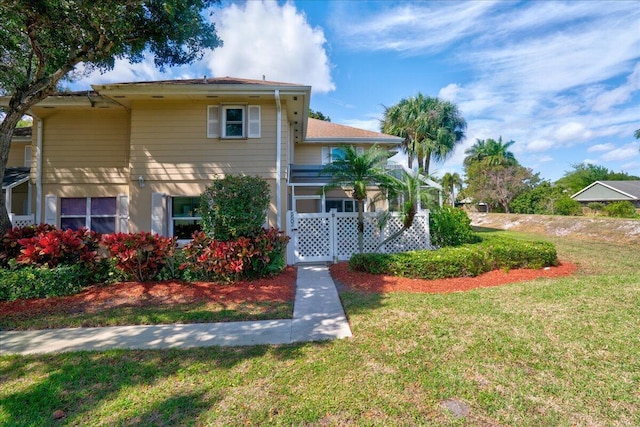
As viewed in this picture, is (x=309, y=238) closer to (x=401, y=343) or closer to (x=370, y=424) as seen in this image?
(x=401, y=343)

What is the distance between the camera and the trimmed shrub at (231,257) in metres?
6.89

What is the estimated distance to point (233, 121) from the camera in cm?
949

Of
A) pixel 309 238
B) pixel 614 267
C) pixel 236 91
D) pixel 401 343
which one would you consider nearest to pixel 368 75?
pixel 236 91

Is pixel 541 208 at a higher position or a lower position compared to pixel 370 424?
Result: higher

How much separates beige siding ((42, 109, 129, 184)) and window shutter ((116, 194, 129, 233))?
21.7 inches

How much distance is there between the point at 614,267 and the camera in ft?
26.3

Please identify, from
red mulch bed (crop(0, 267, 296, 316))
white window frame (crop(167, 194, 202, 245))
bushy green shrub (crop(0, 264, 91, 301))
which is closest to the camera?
red mulch bed (crop(0, 267, 296, 316))

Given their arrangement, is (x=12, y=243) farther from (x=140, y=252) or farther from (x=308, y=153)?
(x=308, y=153)

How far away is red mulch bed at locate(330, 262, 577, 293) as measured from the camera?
6539 millimetres

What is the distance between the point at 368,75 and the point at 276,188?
6478 millimetres

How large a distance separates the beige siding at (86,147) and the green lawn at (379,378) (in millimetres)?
7818

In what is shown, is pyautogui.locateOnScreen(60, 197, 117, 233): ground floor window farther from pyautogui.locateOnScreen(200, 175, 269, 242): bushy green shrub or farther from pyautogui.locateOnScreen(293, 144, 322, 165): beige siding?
pyautogui.locateOnScreen(293, 144, 322, 165): beige siding

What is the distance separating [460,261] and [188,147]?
339 inches

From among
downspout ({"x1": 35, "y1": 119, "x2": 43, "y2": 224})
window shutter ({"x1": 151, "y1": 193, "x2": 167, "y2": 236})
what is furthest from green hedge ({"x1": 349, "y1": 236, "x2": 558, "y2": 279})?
downspout ({"x1": 35, "y1": 119, "x2": 43, "y2": 224})
